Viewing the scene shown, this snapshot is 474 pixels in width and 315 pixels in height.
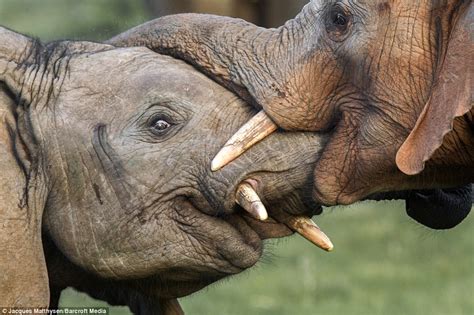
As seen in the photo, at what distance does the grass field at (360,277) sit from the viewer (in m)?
10.7

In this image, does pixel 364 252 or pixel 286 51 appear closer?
pixel 286 51

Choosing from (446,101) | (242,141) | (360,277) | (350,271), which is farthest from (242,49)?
(350,271)

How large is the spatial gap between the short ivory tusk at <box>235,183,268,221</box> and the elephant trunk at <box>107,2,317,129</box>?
0.25m

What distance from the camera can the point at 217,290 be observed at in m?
11.4

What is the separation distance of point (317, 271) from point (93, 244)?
5262 mm

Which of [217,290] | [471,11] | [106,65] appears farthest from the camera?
[217,290]

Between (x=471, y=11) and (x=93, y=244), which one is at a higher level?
(x=471, y=11)

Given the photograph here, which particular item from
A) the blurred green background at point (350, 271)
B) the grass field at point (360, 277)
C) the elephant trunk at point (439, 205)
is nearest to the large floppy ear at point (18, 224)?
the elephant trunk at point (439, 205)

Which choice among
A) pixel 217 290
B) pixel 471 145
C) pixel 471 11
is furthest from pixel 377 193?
pixel 217 290

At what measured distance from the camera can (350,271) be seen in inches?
458

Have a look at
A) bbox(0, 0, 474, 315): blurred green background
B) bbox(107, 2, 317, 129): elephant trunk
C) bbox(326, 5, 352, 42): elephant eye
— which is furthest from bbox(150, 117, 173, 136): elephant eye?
bbox(0, 0, 474, 315): blurred green background

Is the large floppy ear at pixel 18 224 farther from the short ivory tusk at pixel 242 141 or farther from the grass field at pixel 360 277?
the grass field at pixel 360 277

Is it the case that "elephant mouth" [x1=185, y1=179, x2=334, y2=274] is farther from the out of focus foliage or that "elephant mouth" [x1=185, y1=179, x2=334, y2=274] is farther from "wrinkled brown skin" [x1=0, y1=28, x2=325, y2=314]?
the out of focus foliage

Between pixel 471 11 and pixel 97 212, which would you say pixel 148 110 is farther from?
pixel 471 11
